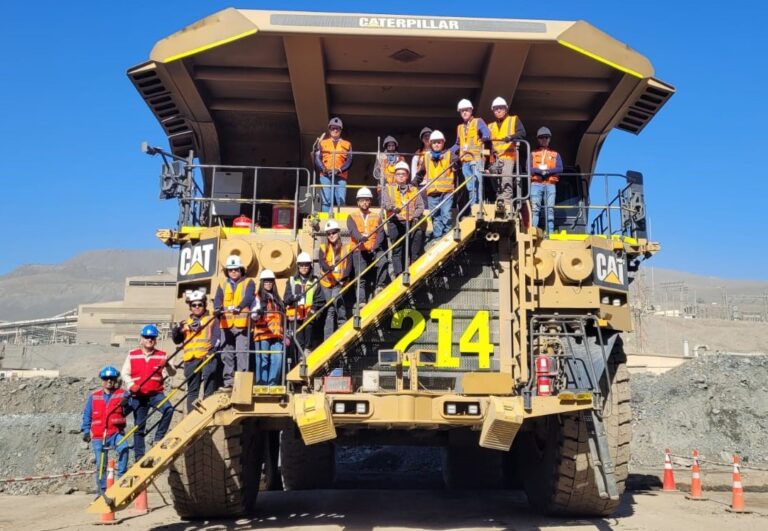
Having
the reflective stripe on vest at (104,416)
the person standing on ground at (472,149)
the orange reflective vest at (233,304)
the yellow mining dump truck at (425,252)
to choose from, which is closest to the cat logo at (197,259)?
the yellow mining dump truck at (425,252)

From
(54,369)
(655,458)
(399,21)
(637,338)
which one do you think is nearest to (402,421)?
(399,21)

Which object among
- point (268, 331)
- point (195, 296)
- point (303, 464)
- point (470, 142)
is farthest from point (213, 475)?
point (470, 142)

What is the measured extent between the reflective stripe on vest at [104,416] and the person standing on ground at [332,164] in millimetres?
2973

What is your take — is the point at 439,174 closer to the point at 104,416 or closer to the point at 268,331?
the point at 268,331

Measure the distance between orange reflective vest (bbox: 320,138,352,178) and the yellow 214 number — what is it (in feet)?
7.44

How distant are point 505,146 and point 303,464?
17.6ft

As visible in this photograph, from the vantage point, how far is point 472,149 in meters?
7.20

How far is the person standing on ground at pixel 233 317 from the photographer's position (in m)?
6.76

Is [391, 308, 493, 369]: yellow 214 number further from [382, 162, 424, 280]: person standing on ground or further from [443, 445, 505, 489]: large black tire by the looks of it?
[443, 445, 505, 489]: large black tire

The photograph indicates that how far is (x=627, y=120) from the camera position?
9.41 meters

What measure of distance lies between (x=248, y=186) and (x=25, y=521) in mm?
4607

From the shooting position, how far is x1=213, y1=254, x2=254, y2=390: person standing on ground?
22.2 feet

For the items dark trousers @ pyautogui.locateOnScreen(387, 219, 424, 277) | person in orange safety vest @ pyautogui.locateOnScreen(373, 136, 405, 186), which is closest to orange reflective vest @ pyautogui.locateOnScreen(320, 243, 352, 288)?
dark trousers @ pyautogui.locateOnScreen(387, 219, 424, 277)

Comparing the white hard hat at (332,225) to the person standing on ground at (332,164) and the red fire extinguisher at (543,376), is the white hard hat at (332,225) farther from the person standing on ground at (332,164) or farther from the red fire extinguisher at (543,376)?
the red fire extinguisher at (543,376)
